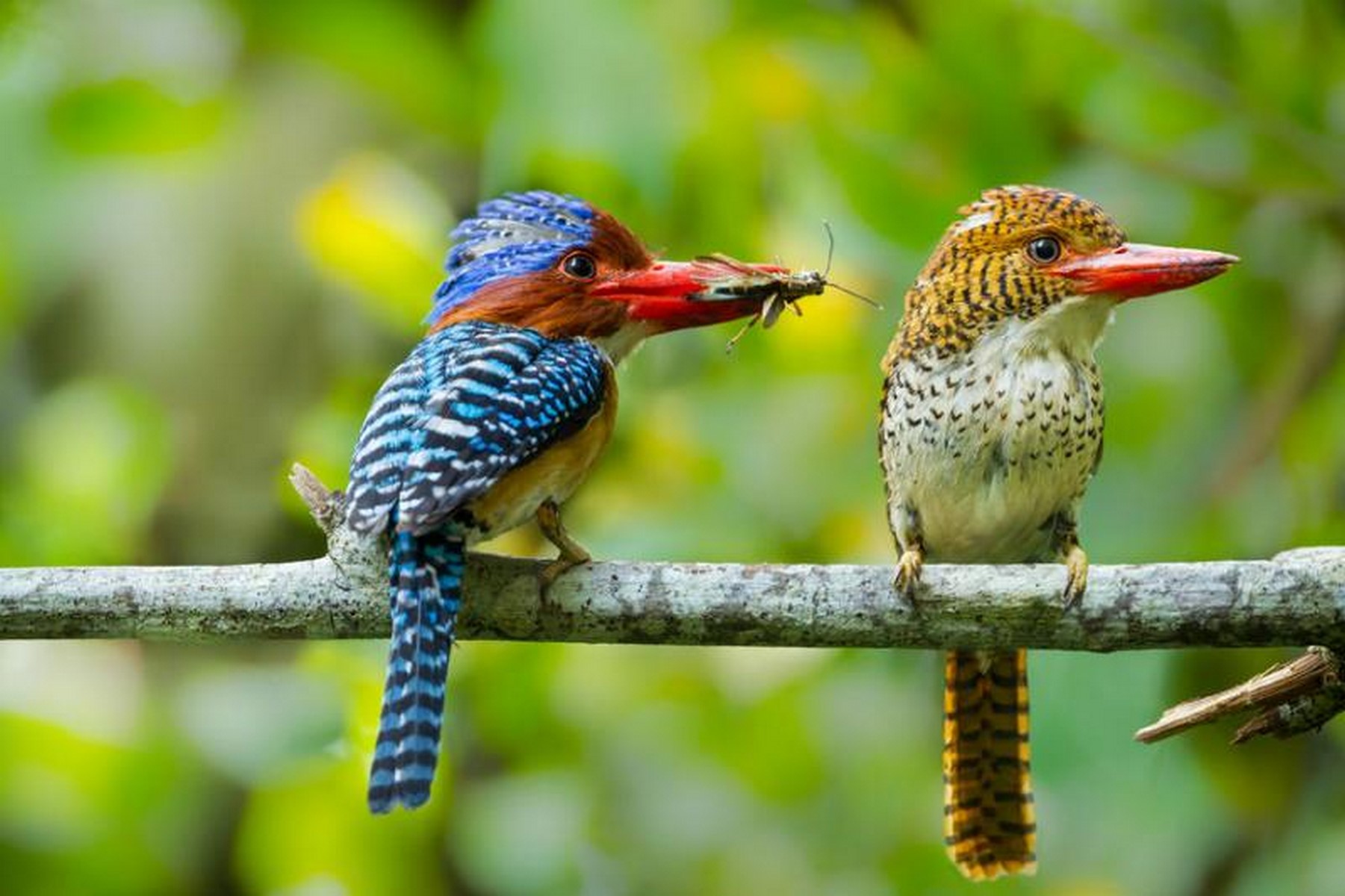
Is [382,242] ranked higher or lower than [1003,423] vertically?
higher

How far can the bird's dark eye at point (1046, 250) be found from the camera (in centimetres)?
424

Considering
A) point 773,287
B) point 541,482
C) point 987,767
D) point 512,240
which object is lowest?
point 987,767

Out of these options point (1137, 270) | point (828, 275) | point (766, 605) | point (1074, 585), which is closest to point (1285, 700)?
point (1074, 585)

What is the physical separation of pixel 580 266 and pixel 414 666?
1.09m

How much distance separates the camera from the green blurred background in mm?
5344

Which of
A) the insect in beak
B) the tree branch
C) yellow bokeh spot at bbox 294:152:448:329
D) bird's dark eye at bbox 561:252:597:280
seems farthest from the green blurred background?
the tree branch

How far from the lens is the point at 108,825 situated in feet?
18.5

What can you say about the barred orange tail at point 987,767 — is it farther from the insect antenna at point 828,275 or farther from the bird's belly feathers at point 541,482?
the bird's belly feathers at point 541,482

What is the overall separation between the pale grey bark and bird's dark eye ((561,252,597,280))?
0.86m

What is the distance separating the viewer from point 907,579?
359 cm

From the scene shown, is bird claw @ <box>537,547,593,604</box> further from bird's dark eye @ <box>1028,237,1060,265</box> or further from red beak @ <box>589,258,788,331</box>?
bird's dark eye @ <box>1028,237,1060,265</box>

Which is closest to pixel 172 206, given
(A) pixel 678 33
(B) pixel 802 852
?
(A) pixel 678 33

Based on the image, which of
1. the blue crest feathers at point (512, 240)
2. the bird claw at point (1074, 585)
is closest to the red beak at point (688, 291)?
the blue crest feathers at point (512, 240)

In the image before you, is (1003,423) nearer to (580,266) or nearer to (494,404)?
(580,266)
